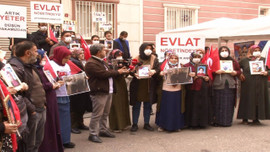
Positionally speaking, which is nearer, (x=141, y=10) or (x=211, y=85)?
(x=211, y=85)

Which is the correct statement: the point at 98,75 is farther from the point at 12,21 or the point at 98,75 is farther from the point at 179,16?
the point at 179,16

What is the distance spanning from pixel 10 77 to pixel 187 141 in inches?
150

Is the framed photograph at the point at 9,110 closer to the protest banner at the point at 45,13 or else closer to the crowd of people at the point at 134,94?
the crowd of people at the point at 134,94

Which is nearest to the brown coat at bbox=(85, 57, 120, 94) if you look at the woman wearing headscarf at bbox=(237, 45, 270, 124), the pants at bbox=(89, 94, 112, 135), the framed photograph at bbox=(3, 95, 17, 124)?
the pants at bbox=(89, 94, 112, 135)

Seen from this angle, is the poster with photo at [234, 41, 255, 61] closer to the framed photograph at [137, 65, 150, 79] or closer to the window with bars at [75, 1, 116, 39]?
the window with bars at [75, 1, 116, 39]

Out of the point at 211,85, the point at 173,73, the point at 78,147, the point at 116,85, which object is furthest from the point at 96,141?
the point at 211,85

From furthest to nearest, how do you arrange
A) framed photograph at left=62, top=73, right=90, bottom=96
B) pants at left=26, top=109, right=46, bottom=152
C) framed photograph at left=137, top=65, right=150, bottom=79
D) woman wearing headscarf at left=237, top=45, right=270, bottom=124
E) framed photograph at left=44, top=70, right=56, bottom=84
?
woman wearing headscarf at left=237, top=45, right=270, bottom=124 → framed photograph at left=137, top=65, right=150, bottom=79 → framed photograph at left=62, top=73, right=90, bottom=96 → framed photograph at left=44, top=70, right=56, bottom=84 → pants at left=26, top=109, right=46, bottom=152

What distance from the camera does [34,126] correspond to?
12.8ft

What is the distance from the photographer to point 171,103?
21.4 feet

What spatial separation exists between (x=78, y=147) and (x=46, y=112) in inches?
51.9

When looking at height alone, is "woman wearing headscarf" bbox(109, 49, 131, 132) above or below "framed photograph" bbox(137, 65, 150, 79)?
below

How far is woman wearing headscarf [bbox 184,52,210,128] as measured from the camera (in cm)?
673

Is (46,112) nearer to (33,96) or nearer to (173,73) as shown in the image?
(33,96)

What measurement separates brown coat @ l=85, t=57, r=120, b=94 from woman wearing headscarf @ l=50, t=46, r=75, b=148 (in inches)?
23.4
